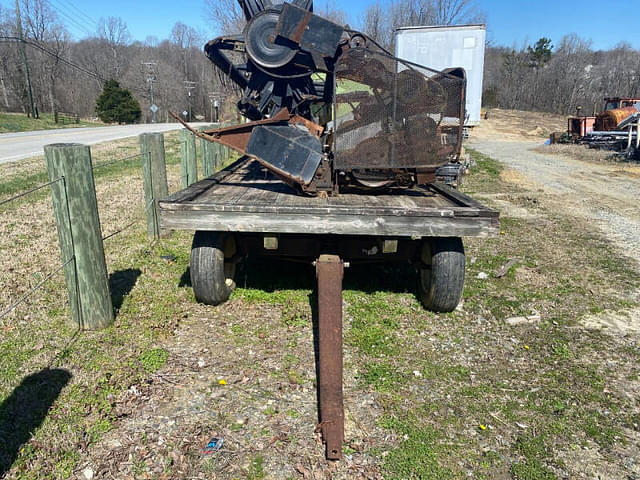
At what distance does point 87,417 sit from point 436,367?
2.36 meters

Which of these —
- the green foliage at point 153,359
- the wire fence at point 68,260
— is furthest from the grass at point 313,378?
the wire fence at point 68,260

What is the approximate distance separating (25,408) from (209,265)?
5.47 feet

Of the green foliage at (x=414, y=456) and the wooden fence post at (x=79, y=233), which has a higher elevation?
the wooden fence post at (x=79, y=233)

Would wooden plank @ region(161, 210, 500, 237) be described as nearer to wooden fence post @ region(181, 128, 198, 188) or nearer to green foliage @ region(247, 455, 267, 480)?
green foliage @ region(247, 455, 267, 480)

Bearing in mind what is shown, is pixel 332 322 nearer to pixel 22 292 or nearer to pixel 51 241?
pixel 22 292

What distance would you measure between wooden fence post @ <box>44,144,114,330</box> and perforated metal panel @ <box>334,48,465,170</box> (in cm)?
201

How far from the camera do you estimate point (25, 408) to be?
2.80 metres

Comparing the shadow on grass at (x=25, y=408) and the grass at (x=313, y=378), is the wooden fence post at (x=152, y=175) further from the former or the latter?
the shadow on grass at (x=25, y=408)

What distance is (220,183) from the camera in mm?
Answer: 5066

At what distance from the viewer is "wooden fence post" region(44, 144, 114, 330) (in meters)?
3.51

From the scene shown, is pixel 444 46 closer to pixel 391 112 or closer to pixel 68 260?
pixel 391 112

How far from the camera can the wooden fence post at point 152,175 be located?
615 centimetres

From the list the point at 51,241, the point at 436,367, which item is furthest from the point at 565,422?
the point at 51,241

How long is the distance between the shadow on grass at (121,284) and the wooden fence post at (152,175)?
1.30 meters
